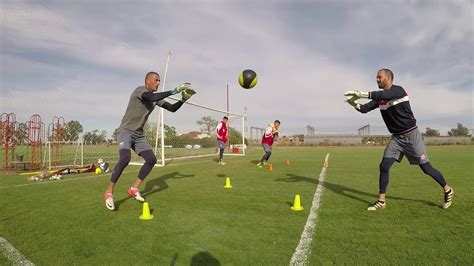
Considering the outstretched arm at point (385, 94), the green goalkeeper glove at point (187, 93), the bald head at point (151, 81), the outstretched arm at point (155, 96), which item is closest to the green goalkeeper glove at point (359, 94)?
the outstretched arm at point (385, 94)

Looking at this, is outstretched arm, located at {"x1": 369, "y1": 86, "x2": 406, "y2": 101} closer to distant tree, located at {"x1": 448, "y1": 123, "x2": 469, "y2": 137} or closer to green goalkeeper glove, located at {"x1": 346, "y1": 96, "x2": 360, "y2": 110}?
green goalkeeper glove, located at {"x1": 346, "y1": 96, "x2": 360, "y2": 110}

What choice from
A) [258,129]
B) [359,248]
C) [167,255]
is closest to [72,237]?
[167,255]

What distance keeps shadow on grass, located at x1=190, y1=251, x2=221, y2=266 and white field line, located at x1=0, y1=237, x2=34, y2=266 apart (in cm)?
154

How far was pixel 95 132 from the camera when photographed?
1828 cm

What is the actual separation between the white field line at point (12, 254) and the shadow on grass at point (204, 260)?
60.6 inches

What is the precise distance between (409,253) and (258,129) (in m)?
42.2

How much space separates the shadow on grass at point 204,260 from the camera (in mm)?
2738

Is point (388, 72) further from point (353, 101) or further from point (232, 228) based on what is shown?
point (232, 228)

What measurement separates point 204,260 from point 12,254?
1969mm

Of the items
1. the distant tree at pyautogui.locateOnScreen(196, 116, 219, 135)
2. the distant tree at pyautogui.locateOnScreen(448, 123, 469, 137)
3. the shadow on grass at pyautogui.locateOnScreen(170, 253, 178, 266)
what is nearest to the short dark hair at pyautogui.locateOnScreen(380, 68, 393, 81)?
the shadow on grass at pyautogui.locateOnScreen(170, 253, 178, 266)

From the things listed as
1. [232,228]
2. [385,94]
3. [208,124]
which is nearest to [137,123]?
[232,228]

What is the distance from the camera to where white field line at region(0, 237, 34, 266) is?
2767 millimetres

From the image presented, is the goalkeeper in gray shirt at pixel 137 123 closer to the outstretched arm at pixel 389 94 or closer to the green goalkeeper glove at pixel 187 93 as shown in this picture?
the green goalkeeper glove at pixel 187 93

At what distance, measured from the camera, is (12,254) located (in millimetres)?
2941
